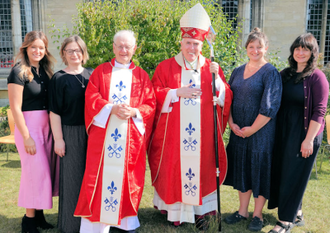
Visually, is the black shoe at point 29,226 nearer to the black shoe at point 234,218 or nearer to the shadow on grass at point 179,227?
the shadow on grass at point 179,227

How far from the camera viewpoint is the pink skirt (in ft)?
9.97

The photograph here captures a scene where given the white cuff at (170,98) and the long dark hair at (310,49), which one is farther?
the white cuff at (170,98)

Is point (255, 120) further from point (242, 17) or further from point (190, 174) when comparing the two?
point (242, 17)

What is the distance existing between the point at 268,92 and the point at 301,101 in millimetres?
336

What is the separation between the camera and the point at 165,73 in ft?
10.8

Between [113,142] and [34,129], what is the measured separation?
→ 83cm

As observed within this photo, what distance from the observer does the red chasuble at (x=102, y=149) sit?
9.59ft

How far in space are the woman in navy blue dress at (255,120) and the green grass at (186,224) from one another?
473 mm

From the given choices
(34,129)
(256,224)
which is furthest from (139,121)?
(256,224)

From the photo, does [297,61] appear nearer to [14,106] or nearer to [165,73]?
[165,73]

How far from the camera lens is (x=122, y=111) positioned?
2.87 m

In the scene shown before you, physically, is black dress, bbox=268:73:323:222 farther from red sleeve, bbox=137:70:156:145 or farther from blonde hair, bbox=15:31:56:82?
A: blonde hair, bbox=15:31:56:82

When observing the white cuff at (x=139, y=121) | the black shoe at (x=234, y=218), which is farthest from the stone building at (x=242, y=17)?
the white cuff at (x=139, y=121)

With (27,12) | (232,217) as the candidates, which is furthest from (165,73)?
(27,12)
